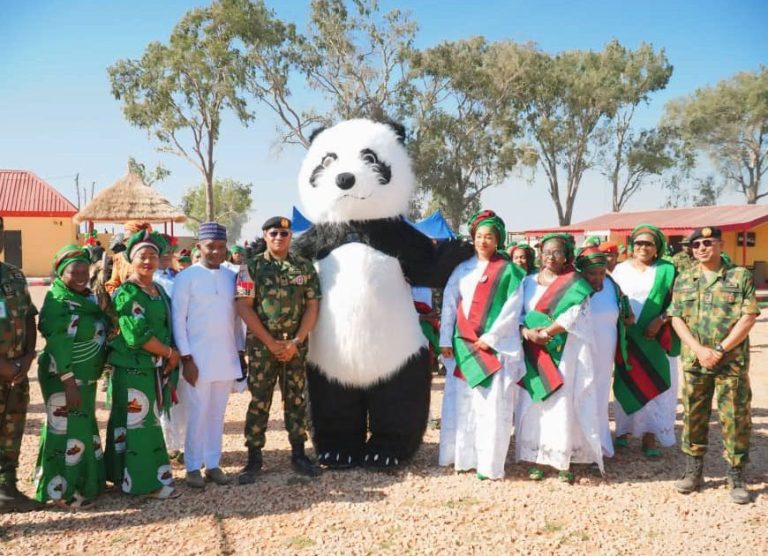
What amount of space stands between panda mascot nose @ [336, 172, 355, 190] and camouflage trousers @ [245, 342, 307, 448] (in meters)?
1.10

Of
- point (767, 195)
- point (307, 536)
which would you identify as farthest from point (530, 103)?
point (307, 536)

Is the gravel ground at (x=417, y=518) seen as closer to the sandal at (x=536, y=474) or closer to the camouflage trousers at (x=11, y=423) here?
the sandal at (x=536, y=474)

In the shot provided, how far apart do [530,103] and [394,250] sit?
21557 mm

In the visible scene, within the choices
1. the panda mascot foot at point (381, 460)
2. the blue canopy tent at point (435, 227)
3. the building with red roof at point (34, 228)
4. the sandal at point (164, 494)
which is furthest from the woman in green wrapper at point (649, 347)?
the building with red roof at point (34, 228)

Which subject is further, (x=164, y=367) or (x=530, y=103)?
(x=530, y=103)

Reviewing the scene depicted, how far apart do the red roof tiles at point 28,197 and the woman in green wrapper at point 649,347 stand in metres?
24.4

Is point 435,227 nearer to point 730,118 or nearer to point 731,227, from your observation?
point 731,227

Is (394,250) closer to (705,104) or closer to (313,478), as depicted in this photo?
(313,478)

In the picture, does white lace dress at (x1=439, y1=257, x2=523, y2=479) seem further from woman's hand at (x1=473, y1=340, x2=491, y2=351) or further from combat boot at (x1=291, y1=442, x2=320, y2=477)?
combat boot at (x1=291, y1=442, x2=320, y2=477)

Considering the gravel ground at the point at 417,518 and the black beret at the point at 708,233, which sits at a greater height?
the black beret at the point at 708,233

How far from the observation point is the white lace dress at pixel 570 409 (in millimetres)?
3807

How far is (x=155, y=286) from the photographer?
3.56 metres

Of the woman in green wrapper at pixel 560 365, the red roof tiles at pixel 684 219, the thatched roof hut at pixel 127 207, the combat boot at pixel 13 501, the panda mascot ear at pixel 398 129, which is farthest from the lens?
the thatched roof hut at pixel 127 207

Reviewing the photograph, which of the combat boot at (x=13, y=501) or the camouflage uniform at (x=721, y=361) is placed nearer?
the combat boot at (x=13, y=501)
